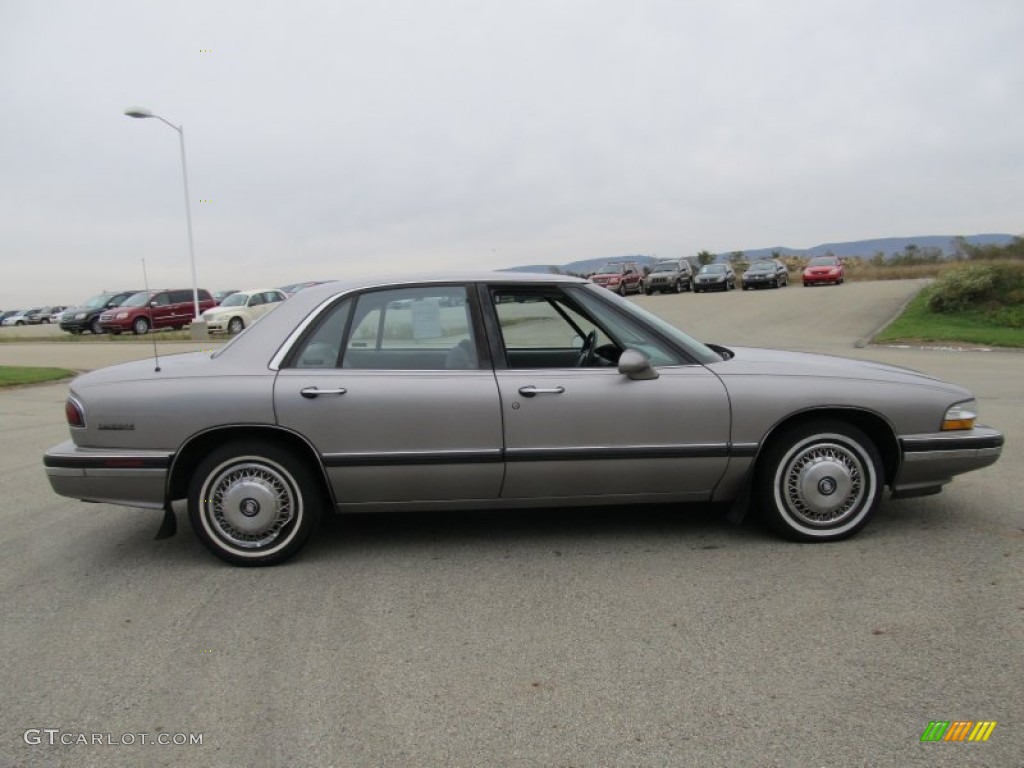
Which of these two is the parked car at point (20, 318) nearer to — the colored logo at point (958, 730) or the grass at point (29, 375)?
the grass at point (29, 375)

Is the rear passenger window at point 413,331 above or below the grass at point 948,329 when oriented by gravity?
above

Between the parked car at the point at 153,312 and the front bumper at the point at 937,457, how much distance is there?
29.5 m

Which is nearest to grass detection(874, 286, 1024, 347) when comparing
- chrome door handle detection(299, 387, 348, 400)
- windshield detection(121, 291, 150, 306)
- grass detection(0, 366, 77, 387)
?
chrome door handle detection(299, 387, 348, 400)

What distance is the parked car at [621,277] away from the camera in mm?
37500

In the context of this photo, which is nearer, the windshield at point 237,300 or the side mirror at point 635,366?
the side mirror at point 635,366

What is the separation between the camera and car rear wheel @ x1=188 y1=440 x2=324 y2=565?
3.94 meters

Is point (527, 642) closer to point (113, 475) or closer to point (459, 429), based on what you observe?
point (459, 429)


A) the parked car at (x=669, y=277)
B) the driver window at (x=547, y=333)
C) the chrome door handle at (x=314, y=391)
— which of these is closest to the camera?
the chrome door handle at (x=314, y=391)

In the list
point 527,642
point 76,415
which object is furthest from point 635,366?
point 76,415

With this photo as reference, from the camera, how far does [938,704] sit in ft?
8.47

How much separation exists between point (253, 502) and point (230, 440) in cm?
34

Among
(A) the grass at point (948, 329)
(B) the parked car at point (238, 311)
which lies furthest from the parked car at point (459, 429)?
(B) the parked car at point (238, 311)

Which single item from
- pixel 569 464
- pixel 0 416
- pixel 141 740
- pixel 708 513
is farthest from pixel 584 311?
pixel 0 416

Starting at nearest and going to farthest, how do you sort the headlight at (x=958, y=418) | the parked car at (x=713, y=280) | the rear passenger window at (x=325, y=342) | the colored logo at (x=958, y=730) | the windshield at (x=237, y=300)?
the colored logo at (x=958, y=730)
the rear passenger window at (x=325, y=342)
the headlight at (x=958, y=418)
the windshield at (x=237, y=300)
the parked car at (x=713, y=280)
